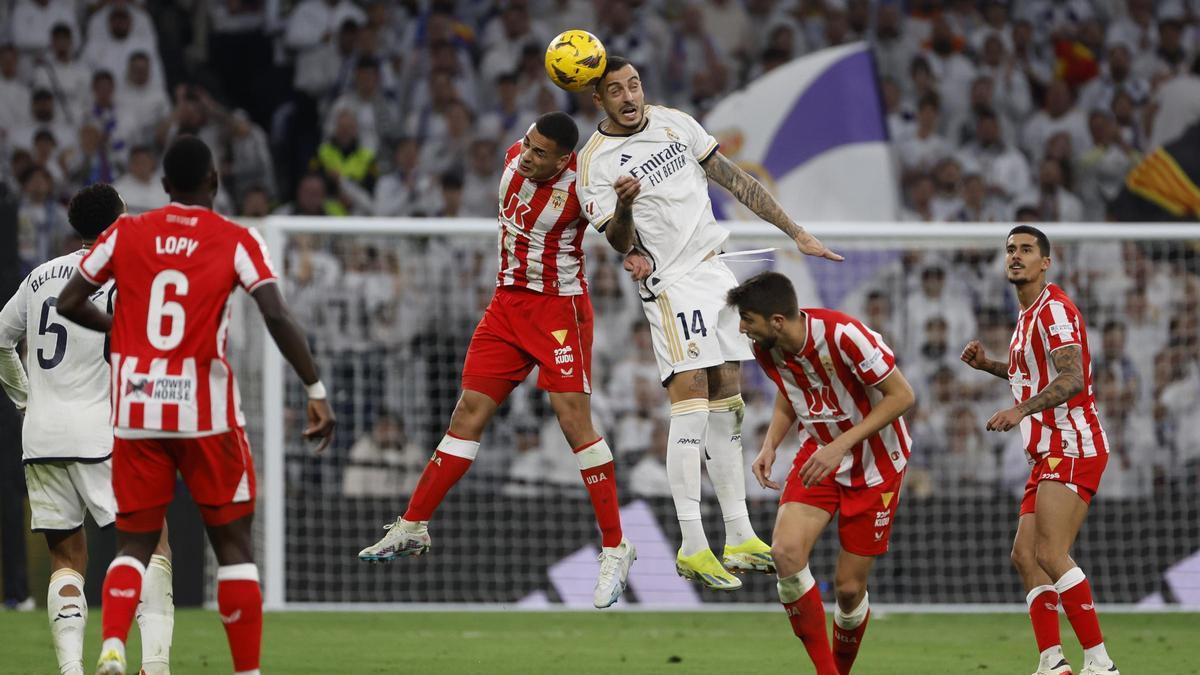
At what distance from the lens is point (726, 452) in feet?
29.6

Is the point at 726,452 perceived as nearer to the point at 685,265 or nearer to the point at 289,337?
the point at 685,265

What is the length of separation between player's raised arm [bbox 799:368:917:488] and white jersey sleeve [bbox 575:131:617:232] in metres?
1.76

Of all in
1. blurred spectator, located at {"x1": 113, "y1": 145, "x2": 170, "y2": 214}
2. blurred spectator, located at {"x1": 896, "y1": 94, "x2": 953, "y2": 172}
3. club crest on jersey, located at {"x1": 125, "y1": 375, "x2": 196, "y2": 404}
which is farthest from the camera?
blurred spectator, located at {"x1": 896, "y1": 94, "x2": 953, "y2": 172}

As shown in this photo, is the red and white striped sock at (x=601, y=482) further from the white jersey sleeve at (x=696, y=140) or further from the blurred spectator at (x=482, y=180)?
the blurred spectator at (x=482, y=180)

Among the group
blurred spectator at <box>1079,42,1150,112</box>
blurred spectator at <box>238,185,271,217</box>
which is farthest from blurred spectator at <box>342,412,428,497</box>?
blurred spectator at <box>1079,42,1150,112</box>

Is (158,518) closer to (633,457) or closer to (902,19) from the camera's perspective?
(633,457)

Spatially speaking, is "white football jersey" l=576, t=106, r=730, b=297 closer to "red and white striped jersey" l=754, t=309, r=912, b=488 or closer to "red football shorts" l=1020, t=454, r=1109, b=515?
"red and white striped jersey" l=754, t=309, r=912, b=488

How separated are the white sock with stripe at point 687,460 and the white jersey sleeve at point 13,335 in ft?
10.8

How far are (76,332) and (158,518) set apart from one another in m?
Answer: 1.64

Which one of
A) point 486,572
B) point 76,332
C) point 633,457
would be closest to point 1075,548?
point 633,457

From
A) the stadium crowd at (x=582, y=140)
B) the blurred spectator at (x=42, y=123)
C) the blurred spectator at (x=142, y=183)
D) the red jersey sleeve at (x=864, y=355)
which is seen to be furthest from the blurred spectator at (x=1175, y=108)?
the blurred spectator at (x=42, y=123)

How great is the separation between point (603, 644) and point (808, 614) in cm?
393

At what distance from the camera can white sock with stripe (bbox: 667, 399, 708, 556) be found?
29.1 ft

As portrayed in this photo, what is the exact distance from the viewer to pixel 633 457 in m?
14.2
